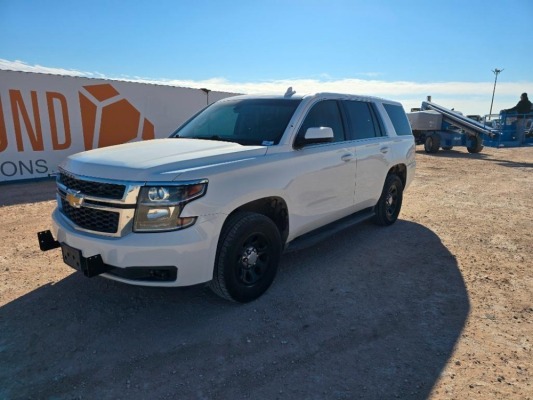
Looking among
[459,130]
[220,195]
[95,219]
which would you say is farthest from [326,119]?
[459,130]

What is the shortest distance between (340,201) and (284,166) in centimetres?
118

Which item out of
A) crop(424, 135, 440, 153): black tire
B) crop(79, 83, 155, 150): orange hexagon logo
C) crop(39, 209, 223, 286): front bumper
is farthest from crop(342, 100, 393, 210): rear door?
crop(424, 135, 440, 153): black tire

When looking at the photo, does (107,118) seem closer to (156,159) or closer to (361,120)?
(361,120)

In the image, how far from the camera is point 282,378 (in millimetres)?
2516

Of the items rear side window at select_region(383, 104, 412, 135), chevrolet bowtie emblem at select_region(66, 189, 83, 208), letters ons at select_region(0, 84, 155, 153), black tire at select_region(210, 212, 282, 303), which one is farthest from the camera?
letters ons at select_region(0, 84, 155, 153)

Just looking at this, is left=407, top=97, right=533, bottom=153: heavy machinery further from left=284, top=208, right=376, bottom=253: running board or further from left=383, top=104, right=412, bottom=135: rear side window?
left=284, top=208, right=376, bottom=253: running board

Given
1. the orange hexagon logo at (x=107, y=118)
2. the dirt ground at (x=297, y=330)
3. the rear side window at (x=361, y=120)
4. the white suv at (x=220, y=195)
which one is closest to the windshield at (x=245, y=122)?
the white suv at (x=220, y=195)

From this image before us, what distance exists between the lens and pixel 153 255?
2684 mm

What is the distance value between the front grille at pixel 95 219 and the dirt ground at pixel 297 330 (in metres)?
0.84

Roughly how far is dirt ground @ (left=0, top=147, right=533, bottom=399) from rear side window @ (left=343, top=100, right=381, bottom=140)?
1.50 meters

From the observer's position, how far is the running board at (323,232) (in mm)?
3834

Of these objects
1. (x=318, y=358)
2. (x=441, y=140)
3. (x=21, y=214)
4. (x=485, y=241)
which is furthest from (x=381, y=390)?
(x=441, y=140)

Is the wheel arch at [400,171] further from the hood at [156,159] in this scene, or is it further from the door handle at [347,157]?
the hood at [156,159]

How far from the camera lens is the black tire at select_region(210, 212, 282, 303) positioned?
3.05 meters
